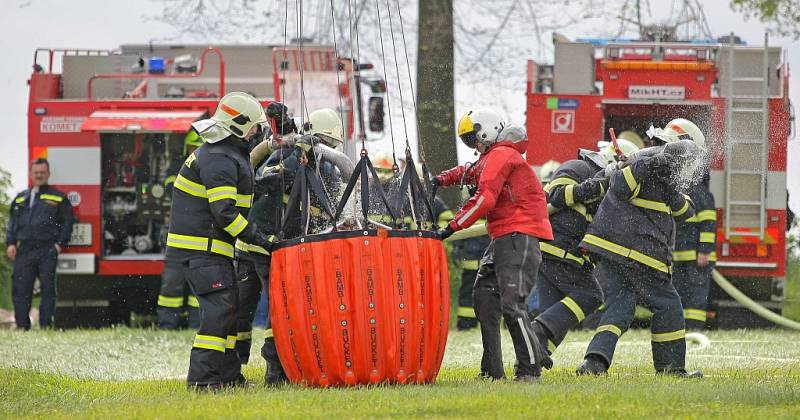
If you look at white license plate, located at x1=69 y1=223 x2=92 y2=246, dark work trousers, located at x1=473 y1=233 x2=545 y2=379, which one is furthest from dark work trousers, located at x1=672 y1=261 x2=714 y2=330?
white license plate, located at x1=69 y1=223 x2=92 y2=246

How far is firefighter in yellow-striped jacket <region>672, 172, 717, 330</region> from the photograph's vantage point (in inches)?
575

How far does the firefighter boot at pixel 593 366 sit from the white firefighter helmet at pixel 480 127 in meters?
1.62

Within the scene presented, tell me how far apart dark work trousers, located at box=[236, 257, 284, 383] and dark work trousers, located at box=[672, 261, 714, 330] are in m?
6.32

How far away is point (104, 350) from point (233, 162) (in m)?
4.16

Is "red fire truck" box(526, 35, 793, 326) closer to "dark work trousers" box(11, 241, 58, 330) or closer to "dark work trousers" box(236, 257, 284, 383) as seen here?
"dark work trousers" box(11, 241, 58, 330)

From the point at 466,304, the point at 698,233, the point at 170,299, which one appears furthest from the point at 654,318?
the point at 170,299

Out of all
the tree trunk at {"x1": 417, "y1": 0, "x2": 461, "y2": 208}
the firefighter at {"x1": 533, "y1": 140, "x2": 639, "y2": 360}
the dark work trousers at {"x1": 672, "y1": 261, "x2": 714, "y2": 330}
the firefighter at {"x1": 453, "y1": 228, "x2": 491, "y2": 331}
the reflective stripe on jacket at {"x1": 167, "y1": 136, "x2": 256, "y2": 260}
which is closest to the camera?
the reflective stripe on jacket at {"x1": 167, "y1": 136, "x2": 256, "y2": 260}

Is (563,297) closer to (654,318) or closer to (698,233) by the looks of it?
(654,318)

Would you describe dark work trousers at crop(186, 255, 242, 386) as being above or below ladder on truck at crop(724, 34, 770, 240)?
below

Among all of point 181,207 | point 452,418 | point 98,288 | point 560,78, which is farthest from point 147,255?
point 452,418

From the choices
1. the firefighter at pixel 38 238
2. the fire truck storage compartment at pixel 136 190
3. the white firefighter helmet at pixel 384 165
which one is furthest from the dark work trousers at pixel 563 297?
the firefighter at pixel 38 238

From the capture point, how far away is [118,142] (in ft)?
52.0

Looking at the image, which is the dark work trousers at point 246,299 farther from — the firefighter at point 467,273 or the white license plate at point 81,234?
the white license plate at point 81,234

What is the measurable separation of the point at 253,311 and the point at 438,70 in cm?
975
